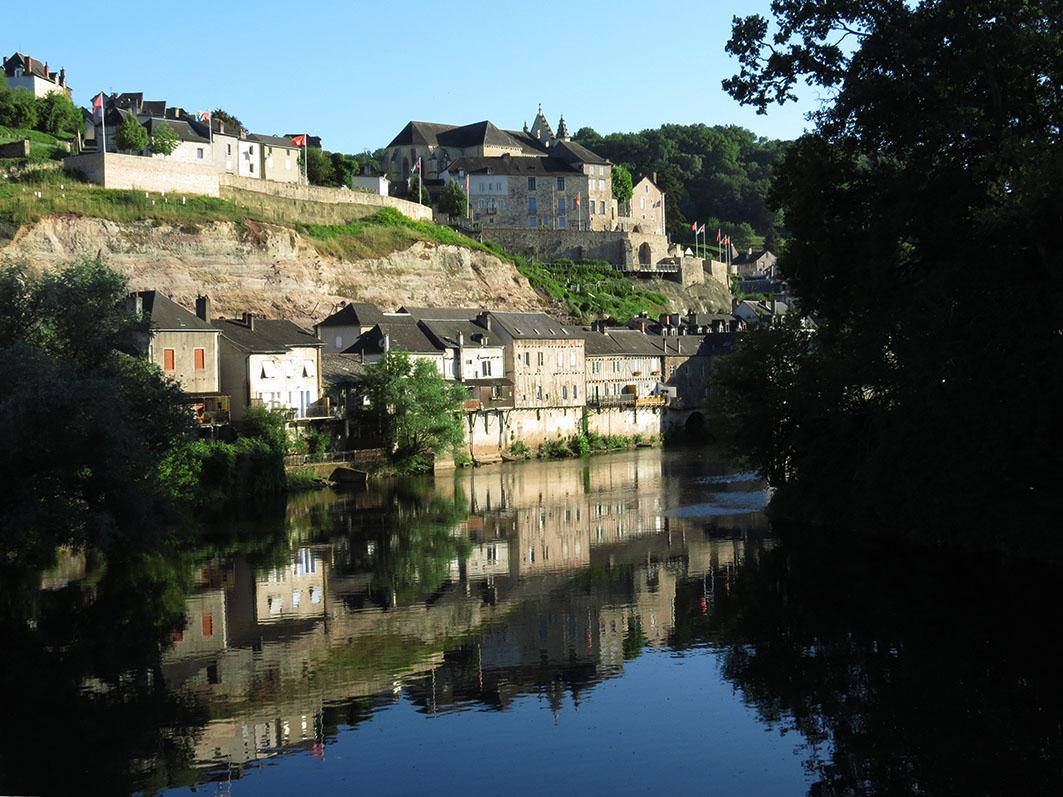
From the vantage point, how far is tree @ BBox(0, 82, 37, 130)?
264ft

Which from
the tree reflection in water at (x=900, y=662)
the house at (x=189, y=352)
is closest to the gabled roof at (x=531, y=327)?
the house at (x=189, y=352)

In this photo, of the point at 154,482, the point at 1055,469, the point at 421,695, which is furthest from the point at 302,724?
the point at 1055,469

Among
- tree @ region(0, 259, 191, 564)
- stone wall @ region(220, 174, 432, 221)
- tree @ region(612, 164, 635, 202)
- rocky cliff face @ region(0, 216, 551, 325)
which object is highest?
tree @ region(612, 164, 635, 202)

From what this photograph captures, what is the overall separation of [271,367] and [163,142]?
2876 centimetres

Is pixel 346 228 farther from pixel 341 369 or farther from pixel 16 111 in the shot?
pixel 341 369

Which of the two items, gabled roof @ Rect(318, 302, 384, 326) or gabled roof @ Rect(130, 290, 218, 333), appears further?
gabled roof @ Rect(318, 302, 384, 326)

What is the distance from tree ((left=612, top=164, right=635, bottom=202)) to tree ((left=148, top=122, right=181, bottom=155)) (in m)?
40.5

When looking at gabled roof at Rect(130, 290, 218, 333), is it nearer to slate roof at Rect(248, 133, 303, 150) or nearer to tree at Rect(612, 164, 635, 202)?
slate roof at Rect(248, 133, 303, 150)

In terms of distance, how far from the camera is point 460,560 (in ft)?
105

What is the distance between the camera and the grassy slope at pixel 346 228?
2667 inches

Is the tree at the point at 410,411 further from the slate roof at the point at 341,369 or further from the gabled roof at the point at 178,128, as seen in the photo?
the gabled roof at the point at 178,128

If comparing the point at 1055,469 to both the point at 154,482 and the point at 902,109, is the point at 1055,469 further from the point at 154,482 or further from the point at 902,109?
the point at 154,482

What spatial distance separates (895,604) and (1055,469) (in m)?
4.30

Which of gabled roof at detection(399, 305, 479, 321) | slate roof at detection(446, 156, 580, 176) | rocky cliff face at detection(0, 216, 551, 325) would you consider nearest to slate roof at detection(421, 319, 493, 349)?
gabled roof at detection(399, 305, 479, 321)
